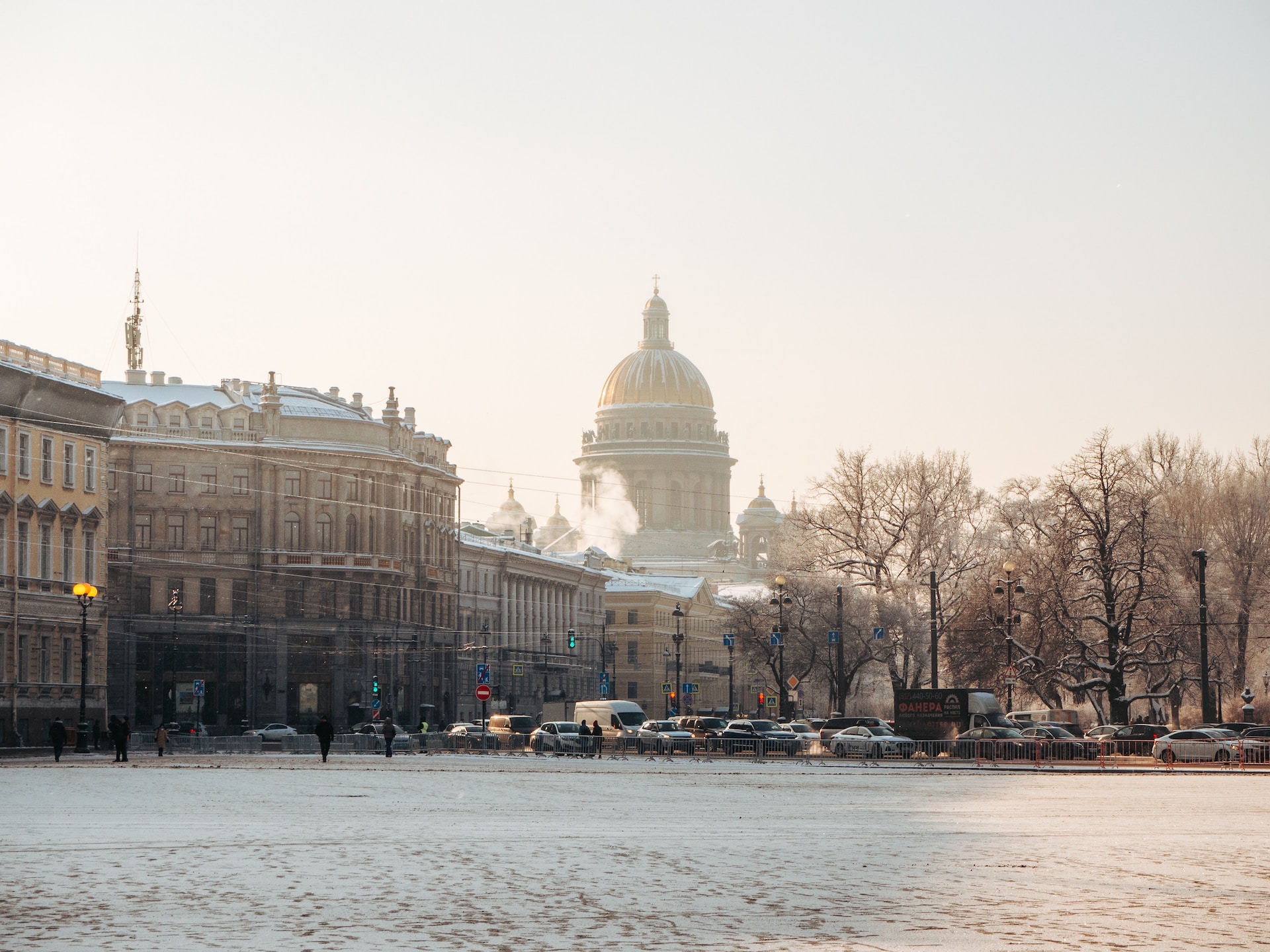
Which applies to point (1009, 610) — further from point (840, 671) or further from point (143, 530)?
point (143, 530)

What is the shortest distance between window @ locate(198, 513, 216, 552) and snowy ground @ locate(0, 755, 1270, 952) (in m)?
67.5

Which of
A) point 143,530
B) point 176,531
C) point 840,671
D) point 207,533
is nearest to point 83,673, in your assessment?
point 840,671

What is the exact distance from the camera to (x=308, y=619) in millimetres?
100562

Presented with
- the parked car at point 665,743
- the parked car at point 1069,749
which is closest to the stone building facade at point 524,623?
the parked car at point 665,743

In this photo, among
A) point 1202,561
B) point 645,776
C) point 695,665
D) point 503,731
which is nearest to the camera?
point 645,776

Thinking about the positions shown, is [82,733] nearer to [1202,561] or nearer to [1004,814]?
[1202,561]

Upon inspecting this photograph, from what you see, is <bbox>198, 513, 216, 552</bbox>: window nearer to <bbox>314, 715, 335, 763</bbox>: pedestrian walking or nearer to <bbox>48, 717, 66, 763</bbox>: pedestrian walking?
<bbox>48, 717, 66, 763</bbox>: pedestrian walking

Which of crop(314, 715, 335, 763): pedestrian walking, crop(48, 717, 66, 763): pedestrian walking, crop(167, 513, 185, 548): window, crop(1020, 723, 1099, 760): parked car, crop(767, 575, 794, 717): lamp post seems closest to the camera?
crop(314, 715, 335, 763): pedestrian walking

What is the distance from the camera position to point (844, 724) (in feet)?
218

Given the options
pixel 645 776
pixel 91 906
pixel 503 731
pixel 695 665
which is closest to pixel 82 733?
pixel 503 731

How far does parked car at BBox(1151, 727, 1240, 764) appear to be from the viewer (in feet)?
173

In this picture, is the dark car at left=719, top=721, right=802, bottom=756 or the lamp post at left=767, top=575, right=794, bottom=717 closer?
the dark car at left=719, top=721, right=802, bottom=756

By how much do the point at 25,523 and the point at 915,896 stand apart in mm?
56739

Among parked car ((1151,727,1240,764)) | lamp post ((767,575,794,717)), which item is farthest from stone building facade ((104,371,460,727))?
parked car ((1151,727,1240,764))
